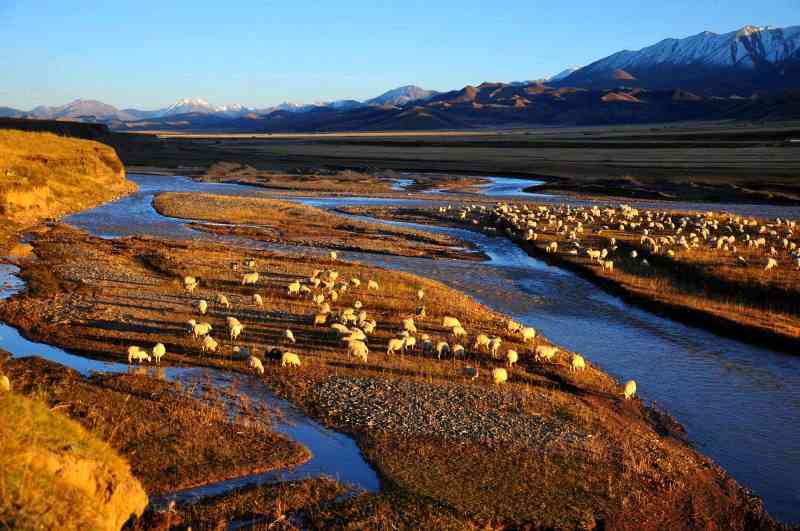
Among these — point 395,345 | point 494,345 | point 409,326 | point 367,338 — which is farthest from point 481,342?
point 367,338

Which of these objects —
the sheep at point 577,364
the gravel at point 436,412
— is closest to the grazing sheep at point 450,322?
the sheep at point 577,364

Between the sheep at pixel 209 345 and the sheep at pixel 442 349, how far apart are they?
571cm

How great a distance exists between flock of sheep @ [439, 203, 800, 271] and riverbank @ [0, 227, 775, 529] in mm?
12959

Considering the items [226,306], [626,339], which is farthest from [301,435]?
[626,339]

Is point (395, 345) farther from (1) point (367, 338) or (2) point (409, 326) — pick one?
(2) point (409, 326)

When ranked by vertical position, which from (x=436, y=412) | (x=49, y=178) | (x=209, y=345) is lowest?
(x=436, y=412)

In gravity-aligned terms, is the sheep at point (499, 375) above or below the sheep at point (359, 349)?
below

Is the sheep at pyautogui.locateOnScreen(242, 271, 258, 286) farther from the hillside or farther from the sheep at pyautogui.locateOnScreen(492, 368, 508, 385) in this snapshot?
the hillside

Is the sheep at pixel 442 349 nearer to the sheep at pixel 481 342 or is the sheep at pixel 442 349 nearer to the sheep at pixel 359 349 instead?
the sheep at pixel 481 342

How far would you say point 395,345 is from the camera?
18703mm

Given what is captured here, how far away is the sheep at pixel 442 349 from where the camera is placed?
18.6 m

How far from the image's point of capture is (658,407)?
16656mm

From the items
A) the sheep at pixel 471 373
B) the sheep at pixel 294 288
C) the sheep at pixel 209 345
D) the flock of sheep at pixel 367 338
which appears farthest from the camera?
the sheep at pixel 294 288

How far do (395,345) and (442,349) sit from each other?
1284 millimetres
